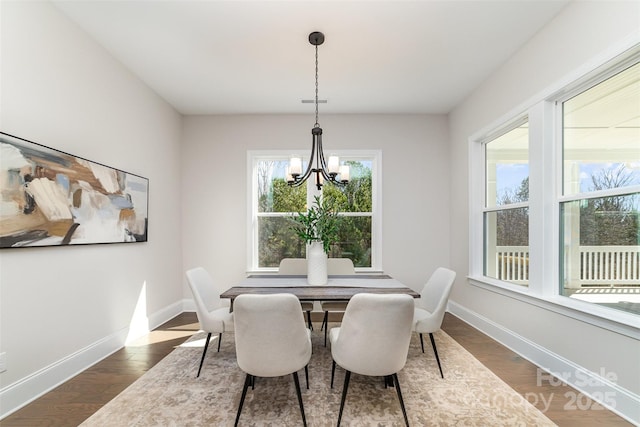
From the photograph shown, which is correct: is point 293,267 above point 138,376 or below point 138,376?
above

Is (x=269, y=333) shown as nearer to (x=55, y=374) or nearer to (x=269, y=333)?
(x=269, y=333)

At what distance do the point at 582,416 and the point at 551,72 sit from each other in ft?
8.04

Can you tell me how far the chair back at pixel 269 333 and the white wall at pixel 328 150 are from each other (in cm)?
270

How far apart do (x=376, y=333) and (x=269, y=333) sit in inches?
23.2

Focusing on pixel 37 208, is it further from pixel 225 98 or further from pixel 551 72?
pixel 551 72

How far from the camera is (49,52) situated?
219cm

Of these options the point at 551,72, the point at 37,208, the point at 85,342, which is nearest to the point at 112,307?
the point at 85,342

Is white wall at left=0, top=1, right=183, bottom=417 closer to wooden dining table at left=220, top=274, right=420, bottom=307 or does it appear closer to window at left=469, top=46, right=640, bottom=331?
wooden dining table at left=220, top=274, right=420, bottom=307

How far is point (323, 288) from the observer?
2.51 meters

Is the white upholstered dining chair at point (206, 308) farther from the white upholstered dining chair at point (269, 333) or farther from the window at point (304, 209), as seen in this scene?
the window at point (304, 209)

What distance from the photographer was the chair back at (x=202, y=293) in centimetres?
236

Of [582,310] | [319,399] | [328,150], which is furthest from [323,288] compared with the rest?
[328,150]

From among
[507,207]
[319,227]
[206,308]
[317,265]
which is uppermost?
[507,207]

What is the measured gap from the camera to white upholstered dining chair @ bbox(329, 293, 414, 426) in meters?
1.64
